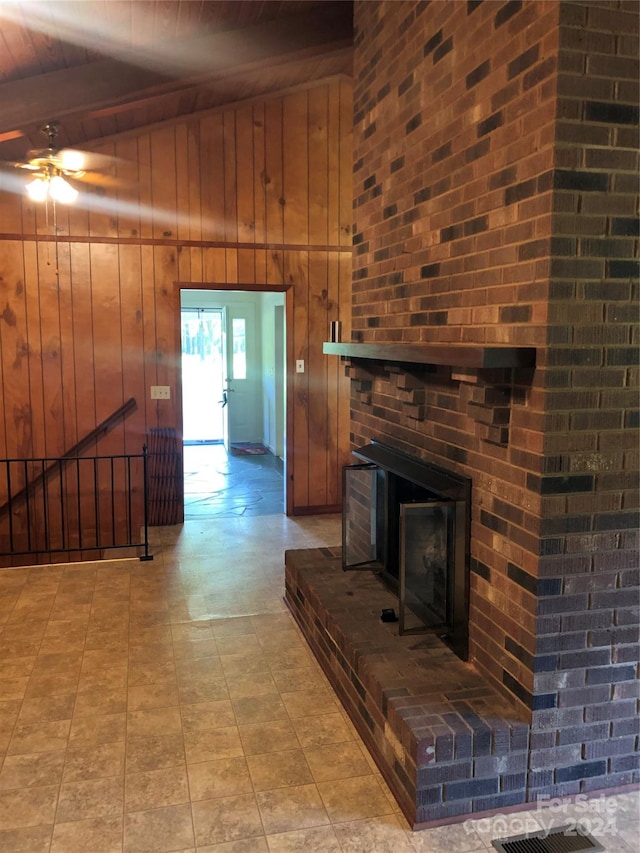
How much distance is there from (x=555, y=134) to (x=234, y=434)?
7746 mm

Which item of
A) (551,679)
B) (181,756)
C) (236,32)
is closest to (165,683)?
(181,756)

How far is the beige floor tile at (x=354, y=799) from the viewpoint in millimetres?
2244

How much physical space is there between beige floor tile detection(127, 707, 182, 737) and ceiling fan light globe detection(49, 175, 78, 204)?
353 centimetres

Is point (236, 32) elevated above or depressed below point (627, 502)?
above

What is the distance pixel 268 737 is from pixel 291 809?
42 cm

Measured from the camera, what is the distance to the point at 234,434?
9438 millimetres

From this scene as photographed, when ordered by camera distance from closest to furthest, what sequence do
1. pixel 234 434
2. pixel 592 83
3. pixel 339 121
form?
pixel 592 83 < pixel 339 121 < pixel 234 434

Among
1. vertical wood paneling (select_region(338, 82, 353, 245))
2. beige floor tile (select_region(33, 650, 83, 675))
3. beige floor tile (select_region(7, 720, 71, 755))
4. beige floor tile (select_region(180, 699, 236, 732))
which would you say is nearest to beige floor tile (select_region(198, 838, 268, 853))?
beige floor tile (select_region(180, 699, 236, 732))

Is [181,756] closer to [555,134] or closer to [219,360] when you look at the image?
[555,134]

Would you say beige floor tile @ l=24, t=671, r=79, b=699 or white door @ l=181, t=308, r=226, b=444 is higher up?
white door @ l=181, t=308, r=226, b=444

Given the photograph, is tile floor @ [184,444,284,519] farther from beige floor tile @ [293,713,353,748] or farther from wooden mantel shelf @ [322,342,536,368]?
wooden mantel shelf @ [322,342,536,368]

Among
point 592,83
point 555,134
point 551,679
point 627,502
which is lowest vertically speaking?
point 551,679

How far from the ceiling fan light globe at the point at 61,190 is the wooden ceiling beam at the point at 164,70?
0.57 metres

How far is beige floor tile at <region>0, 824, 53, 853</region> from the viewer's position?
2.08 meters
